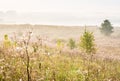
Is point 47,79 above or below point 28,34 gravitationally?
below

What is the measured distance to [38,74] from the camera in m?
8.34

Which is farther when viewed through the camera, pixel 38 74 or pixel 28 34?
pixel 38 74

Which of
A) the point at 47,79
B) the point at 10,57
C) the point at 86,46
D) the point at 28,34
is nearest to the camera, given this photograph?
the point at 28,34

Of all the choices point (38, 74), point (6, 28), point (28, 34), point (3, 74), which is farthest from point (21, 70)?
point (6, 28)

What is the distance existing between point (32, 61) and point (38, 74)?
6.60ft

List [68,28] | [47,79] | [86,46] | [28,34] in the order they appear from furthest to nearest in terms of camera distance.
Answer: [68,28] → [86,46] → [47,79] → [28,34]

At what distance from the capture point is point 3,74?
731 centimetres

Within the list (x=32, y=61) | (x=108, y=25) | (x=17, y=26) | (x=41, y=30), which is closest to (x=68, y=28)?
(x=41, y=30)

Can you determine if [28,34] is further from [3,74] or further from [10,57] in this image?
[10,57]

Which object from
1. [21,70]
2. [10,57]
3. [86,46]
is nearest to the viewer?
[21,70]

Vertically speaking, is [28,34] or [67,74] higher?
[28,34]

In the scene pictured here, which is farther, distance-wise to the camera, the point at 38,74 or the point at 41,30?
the point at 41,30

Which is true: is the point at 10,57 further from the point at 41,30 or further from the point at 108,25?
the point at 41,30

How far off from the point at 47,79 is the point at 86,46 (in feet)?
46.7
